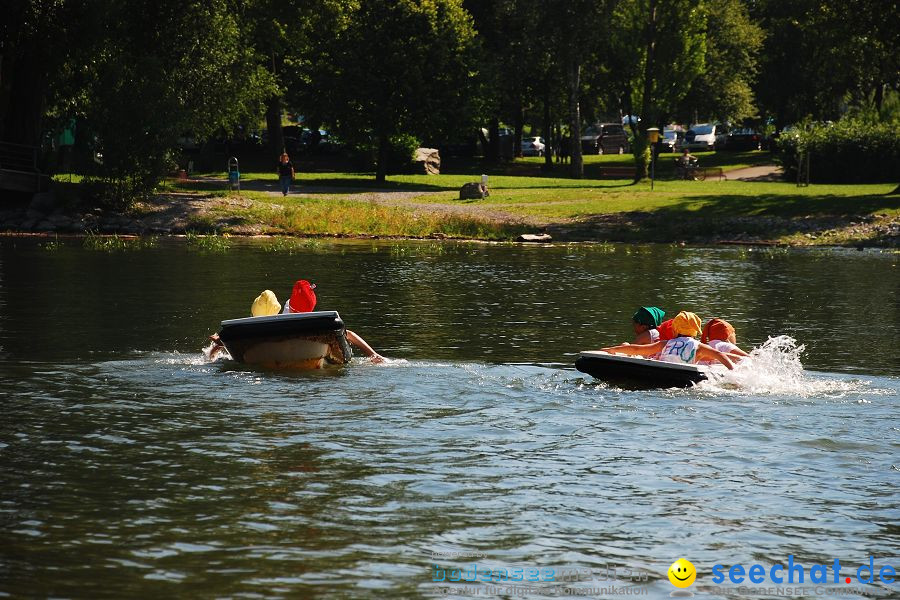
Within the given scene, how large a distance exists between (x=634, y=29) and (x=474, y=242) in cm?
4196

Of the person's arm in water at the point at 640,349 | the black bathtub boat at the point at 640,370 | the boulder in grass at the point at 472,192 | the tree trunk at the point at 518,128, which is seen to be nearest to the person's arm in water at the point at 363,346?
the black bathtub boat at the point at 640,370

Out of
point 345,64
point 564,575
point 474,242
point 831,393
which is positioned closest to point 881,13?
point 474,242

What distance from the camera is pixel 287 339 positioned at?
667 inches

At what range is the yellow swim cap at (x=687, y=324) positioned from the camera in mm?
15844

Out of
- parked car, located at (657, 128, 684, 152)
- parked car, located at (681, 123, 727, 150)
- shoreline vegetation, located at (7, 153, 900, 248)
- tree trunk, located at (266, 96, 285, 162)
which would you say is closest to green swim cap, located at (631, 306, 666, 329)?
shoreline vegetation, located at (7, 153, 900, 248)

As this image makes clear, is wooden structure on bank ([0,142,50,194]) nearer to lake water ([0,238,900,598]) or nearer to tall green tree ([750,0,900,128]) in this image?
lake water ([0,238,900,598])

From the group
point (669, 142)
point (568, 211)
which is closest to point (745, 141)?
point (669, 142)

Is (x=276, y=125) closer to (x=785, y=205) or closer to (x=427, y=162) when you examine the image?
(x=427, y=162)

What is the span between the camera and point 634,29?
260 feet

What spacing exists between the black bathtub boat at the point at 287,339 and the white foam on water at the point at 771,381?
502 cm

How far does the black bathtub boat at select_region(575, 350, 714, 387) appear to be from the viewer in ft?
50.9

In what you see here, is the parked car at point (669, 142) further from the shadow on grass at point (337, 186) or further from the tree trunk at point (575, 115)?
the shadow on grass at point (337, 186)

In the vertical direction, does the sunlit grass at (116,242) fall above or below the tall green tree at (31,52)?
below

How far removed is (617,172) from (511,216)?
932 inches
